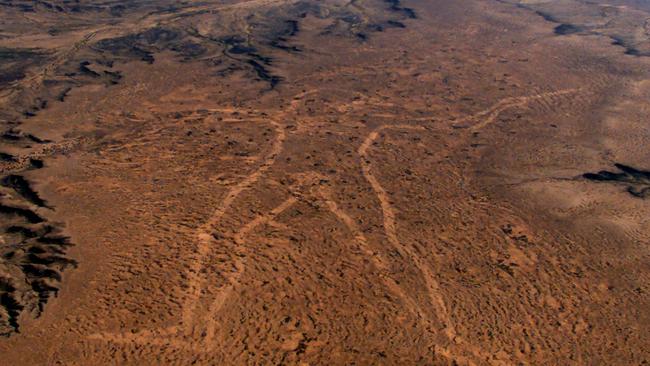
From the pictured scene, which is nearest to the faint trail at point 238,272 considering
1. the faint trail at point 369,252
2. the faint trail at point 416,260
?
the faint trail at point 369,252

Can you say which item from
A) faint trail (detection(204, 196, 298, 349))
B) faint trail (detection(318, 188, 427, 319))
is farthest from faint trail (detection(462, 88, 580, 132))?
faint trail (detection(204, 196, 298, 349))

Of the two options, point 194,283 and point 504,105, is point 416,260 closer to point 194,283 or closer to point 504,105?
point 194,283

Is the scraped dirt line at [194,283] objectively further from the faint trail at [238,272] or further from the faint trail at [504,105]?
the faint trail at [504,105]

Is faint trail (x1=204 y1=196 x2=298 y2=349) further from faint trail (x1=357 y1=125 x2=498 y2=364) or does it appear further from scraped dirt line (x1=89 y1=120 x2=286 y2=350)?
faint trail (x1=357 y1=125 x2=498 y2=364)

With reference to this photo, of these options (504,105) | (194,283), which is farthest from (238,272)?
(504,105)

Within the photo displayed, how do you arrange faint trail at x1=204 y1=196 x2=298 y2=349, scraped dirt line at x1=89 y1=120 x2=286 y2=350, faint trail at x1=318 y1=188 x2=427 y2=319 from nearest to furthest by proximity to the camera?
scraped dirt line at x1=89 y1=120 x2=286 y2=350 → faint trail at x1=204 y1=196 x2=298 y2=349 → faint trail at x1=318 y1=188 x2=427 y2=319

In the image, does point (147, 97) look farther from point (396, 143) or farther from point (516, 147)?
point (516, 147)
